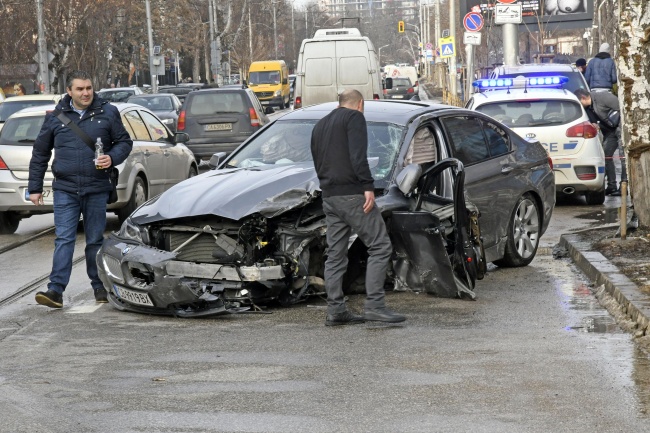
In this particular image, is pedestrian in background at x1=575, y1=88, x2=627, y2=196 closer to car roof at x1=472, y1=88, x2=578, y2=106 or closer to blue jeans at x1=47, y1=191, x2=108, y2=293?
car roof at x1=472, y1=88, x2=578, y2=106

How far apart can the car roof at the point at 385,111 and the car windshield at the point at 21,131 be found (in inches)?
198

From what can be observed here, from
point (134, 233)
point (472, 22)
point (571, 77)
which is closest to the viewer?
point (134, 233)

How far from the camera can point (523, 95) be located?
16.0 metres

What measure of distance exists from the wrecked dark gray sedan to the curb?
959 millimetres

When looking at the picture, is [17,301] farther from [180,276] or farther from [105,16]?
[105,16]

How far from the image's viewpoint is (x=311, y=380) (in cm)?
651

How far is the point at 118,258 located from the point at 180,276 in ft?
1.87

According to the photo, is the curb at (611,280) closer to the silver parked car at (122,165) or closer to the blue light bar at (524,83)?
the blue light bar at (524,83)

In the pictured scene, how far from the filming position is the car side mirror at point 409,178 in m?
8.61

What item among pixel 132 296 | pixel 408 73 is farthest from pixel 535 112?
pixel 408 73

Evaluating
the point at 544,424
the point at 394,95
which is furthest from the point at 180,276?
the point at 394,95

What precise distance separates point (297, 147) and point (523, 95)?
269 inches

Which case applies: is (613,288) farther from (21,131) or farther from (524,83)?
(524,83)

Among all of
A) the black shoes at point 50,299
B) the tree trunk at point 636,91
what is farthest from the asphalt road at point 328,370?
A: the tree trunk at point 636,91
